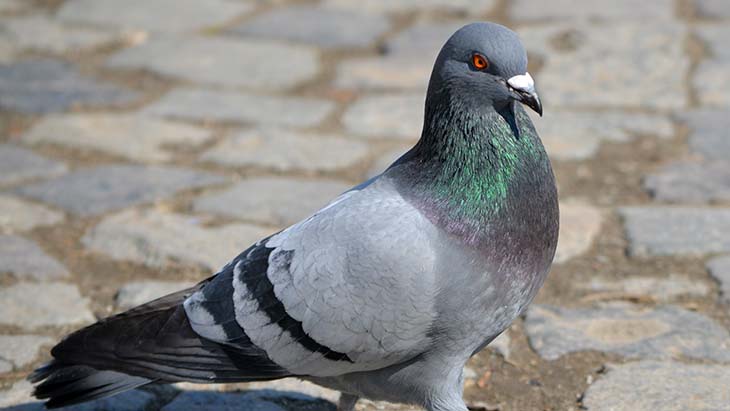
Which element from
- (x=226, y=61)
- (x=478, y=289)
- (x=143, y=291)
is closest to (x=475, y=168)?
(x=478, y=289)

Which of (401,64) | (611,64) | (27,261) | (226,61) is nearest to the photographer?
(27,261)

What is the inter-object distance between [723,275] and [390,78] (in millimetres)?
2882

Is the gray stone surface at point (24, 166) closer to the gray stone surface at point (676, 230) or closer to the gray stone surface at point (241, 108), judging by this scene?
the gray stone surface at point (241, 108)

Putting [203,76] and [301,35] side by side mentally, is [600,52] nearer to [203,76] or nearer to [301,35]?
[301,35]

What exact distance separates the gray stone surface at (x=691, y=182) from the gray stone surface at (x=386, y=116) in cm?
136

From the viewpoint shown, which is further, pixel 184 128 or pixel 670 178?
pixel 184 128

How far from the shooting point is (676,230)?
485 centimetres

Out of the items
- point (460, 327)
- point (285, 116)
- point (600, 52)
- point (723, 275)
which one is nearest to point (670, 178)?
point (723, 275)

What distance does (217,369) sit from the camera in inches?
131

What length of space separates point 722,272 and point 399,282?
1.98m

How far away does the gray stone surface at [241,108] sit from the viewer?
6.22m

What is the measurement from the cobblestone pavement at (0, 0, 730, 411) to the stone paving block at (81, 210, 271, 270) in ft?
0.05

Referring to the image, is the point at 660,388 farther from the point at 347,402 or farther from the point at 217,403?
the point at 217,403

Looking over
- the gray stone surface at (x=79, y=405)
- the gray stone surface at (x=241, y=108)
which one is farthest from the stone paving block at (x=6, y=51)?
the gray stone surface at (x=79, y=405)
